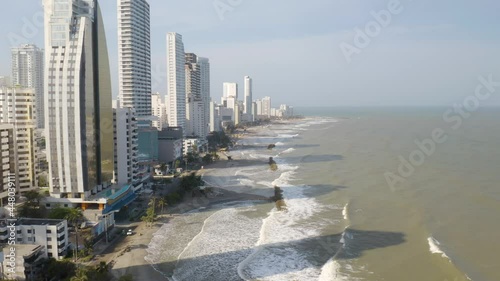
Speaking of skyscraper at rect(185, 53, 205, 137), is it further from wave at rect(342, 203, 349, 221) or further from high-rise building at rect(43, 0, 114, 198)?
wave at rect(342, 203, 349, 221)

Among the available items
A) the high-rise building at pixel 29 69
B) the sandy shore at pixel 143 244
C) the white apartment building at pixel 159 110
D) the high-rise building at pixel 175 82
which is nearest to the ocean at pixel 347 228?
the sandy shore at pixel 143 244

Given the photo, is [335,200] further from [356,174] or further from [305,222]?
[356,174]

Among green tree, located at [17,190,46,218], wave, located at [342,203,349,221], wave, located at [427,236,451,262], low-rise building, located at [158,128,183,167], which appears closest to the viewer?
wave, located at [427,236,451,262]

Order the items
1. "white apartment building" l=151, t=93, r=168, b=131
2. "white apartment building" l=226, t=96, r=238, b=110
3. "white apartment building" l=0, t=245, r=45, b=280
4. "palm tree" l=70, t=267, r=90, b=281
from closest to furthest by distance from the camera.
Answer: "palm tree" l=70, t=267, r=90, b=281
"white apartment building" l=0, t=245, r=45, b=280
"white apartment building" l=151, t=93, r=168, b=131
"white apartment building" l=226, t=96, r=238, b=110

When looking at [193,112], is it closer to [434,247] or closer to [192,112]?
[192,112]

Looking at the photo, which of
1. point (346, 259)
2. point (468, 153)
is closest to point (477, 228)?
point (346, 259)

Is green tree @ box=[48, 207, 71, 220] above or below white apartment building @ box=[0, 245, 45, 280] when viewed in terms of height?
above

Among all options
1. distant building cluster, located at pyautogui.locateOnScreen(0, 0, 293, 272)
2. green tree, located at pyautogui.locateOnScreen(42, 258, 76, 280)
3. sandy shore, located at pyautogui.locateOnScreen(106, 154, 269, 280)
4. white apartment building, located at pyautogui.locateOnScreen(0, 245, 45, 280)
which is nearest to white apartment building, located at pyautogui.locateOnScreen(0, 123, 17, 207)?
distant building cluster, located at pyautogui.locateOnScreen(0, 0, 293, 272)
